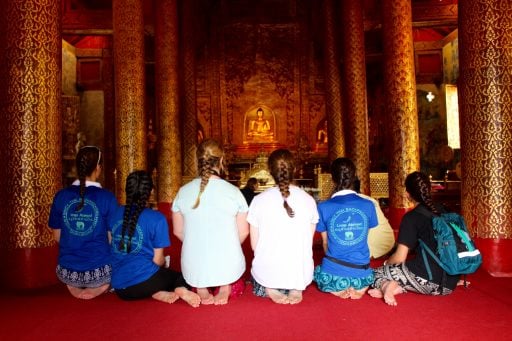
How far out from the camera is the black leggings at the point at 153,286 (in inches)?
131

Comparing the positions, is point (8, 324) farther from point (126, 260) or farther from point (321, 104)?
point (321, 104)

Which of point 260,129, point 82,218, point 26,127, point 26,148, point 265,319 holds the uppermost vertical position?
point 260,129

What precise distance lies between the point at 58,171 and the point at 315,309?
3101 mm

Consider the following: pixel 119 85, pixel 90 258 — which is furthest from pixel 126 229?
pixel 119 85

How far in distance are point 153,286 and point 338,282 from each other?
158cm

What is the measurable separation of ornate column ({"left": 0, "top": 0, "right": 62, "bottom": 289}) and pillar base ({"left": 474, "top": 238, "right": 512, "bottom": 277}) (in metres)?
4.66

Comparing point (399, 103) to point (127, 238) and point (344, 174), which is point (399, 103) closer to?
point (344, 174)

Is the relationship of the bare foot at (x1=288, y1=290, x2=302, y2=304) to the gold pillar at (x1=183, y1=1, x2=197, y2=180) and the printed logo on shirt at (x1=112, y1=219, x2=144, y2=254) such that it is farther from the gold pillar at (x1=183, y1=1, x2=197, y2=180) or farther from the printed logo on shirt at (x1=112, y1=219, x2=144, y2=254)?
the gold pillar at (x1=183, y1=1, x2=197, y2=180)

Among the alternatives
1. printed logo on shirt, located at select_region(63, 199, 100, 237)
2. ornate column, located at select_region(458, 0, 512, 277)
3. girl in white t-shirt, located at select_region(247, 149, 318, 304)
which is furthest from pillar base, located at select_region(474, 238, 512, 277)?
printed logo on shirt, located at select_region(63, 199, 100, 237)

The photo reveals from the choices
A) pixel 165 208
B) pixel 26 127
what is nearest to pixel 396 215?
pixel 165 208

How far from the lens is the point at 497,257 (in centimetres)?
433

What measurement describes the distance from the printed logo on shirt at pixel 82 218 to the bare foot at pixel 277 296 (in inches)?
63.9

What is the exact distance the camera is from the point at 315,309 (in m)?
→ 3.16

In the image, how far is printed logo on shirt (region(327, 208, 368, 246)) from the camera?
11.1 feet
